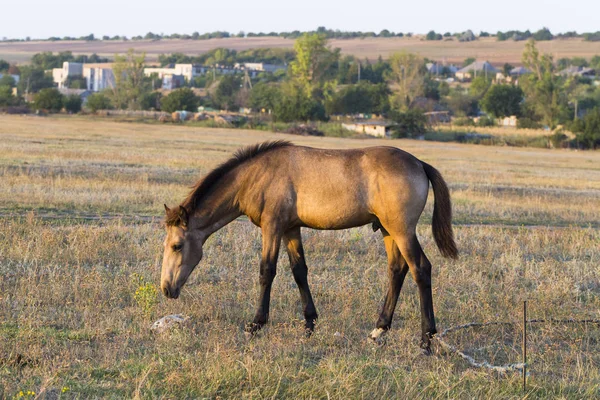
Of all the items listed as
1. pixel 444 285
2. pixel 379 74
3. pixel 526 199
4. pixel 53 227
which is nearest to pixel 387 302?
pixel 444 285

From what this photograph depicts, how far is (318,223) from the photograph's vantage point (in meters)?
9.33

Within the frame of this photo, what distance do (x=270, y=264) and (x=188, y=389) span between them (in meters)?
2.41

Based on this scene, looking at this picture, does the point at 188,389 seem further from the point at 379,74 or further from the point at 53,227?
the point at 379,74

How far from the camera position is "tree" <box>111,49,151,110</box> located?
11962 cm

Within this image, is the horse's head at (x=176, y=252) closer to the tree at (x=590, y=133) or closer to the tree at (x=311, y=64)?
the tree at (x=590, y=133)

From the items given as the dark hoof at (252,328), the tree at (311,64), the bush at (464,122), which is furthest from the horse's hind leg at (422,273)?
the tree at (311,64)

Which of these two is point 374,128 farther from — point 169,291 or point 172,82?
point 172,82

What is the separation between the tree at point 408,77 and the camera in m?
125

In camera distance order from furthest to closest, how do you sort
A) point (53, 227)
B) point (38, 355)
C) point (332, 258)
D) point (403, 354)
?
point (53, 227) → point (332, 258) → point (403, 354) → point (38, 355)

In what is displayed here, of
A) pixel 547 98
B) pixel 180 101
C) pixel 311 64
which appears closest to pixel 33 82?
pixel 180 101

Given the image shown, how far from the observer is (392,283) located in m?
9.41

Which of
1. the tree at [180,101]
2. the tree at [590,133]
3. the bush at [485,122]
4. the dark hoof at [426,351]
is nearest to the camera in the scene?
the dark hoof at [426,351]

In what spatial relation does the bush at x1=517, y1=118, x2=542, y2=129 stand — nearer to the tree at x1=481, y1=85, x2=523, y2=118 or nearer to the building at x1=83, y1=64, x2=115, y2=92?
the tree at x1=481, y1=85, x2=523, y2=118

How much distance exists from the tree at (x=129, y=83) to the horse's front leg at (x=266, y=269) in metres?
112
